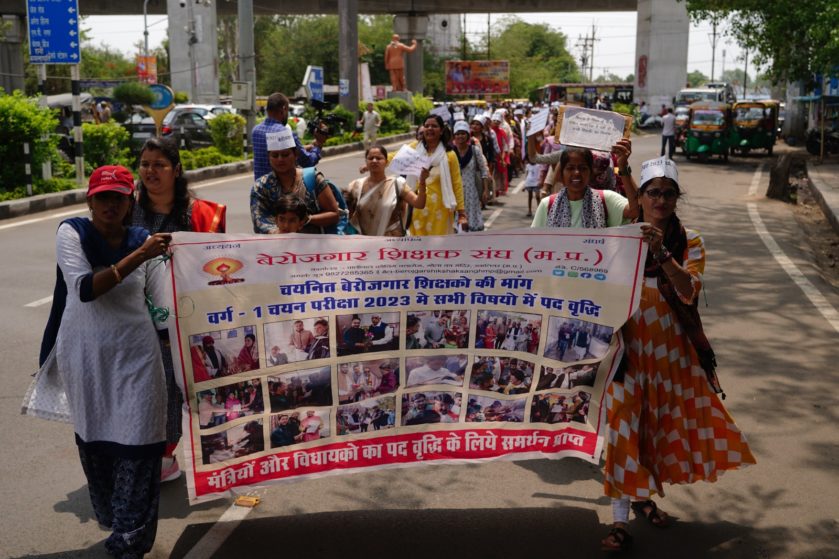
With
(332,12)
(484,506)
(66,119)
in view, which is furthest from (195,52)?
(484,506)

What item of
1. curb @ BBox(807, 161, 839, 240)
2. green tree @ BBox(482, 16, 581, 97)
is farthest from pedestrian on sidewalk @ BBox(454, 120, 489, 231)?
green tree @ BBox(482, 16, 581, 97)

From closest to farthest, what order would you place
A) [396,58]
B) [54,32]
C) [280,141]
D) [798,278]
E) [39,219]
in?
[280,141], [798,278], [39,219], [54,32], [396,58]

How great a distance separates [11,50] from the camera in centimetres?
5094

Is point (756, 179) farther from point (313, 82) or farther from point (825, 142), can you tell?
point (313, 82)

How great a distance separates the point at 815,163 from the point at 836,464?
24.0 m

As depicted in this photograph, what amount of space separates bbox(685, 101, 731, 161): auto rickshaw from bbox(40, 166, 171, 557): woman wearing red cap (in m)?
27.1

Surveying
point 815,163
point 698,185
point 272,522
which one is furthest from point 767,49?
point 272,522

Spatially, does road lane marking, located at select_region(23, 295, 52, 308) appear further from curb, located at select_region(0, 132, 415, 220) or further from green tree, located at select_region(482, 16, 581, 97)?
green tree, located at select_region(482, 16, 581, 97)

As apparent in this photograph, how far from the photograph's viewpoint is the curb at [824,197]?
51.2 feet

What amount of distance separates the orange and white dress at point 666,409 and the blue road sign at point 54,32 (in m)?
15.3

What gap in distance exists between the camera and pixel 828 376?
688cm

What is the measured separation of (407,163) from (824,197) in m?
13.1

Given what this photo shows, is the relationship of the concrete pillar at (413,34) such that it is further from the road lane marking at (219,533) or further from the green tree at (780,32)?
the road lane marking at (219,533)

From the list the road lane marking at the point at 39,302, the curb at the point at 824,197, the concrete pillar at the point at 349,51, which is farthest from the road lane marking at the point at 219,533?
the concrete pillar at the point at 349,51
